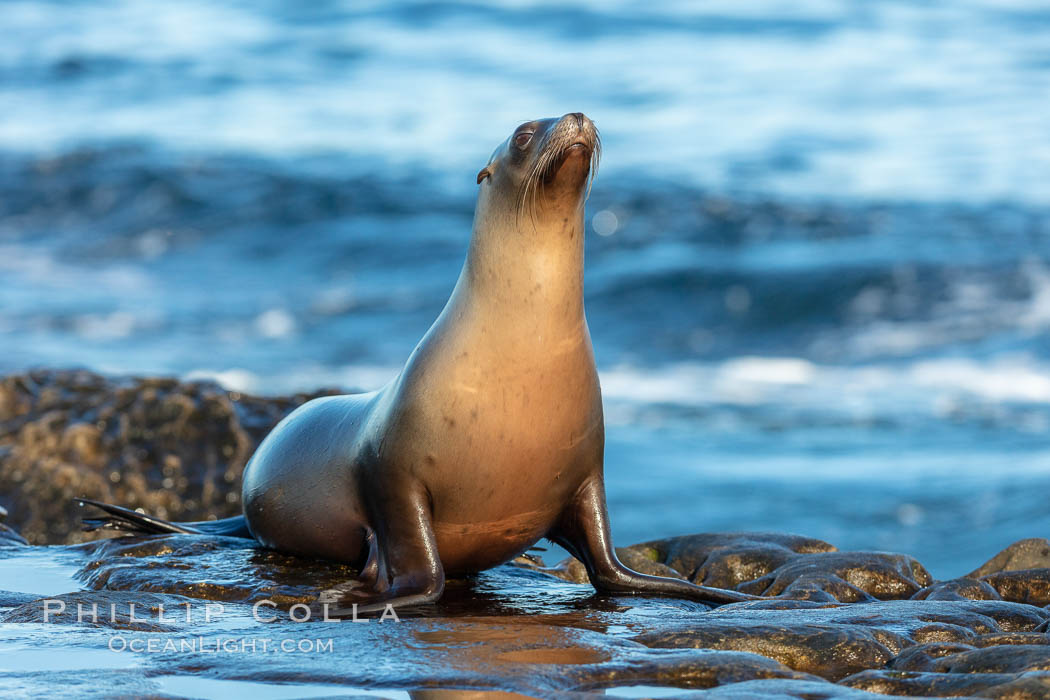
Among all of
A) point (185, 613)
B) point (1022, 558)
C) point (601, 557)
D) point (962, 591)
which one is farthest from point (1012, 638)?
point (185, 613)

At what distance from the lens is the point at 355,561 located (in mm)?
5148

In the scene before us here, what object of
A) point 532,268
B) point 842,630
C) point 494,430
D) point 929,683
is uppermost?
point 532,268

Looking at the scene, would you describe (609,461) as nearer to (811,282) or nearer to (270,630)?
(811,282)

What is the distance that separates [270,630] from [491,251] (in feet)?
5.00

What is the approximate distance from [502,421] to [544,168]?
87 cm

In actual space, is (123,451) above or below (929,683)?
above

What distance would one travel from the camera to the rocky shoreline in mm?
3533

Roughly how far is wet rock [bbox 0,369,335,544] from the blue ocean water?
3.69m

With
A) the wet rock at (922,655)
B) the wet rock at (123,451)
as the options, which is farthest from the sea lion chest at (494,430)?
the wet rock at (123,451)

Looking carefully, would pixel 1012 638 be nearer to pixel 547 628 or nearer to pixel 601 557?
pixel 547 628

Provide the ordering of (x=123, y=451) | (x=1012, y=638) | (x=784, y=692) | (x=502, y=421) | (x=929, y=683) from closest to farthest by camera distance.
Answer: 1. (x=784, y=692)
2. (x=929, y=683)
3. (x=1012, y=638)
4. (x=502, y=421)
5. (x=123, y=451)

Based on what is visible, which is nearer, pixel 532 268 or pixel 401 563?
pixel 401 563

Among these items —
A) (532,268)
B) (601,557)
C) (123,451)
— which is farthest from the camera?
(123,451)

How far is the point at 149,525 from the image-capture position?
5.70 meters
